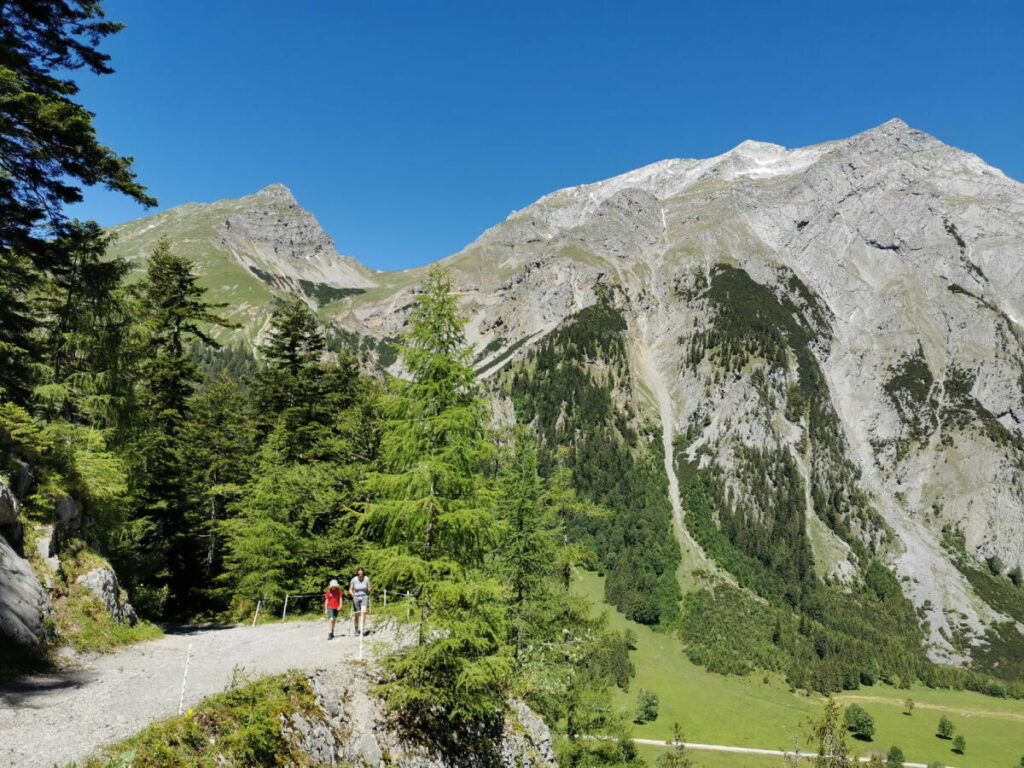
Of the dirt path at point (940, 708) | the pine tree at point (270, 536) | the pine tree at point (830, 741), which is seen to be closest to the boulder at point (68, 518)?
the pine tree at point (270, 536)

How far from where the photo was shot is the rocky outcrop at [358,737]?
11.9 metres

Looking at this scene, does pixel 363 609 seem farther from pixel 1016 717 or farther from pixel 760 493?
pixel 760 493

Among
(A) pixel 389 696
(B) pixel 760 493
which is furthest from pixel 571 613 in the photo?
(B) pixel 760 493

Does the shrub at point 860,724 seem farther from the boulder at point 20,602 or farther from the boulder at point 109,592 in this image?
the boulder at point 20,602

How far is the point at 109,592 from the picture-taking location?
16.6m

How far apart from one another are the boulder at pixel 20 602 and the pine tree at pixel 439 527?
7.77 meters

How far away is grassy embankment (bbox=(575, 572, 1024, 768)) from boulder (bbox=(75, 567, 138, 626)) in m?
73.2

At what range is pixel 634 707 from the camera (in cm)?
9925

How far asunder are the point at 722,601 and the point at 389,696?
157448 millimetres

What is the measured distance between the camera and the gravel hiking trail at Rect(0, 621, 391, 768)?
28.7 ft

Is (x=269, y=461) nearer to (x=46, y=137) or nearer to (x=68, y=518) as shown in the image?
(x=68, y=518)

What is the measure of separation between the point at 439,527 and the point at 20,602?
391 inches

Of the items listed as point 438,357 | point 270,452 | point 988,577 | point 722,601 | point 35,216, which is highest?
point 35,216

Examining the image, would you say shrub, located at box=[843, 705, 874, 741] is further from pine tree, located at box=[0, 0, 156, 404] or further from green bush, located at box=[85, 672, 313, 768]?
pine tree, located at box=[0, 0, 156, 404]
